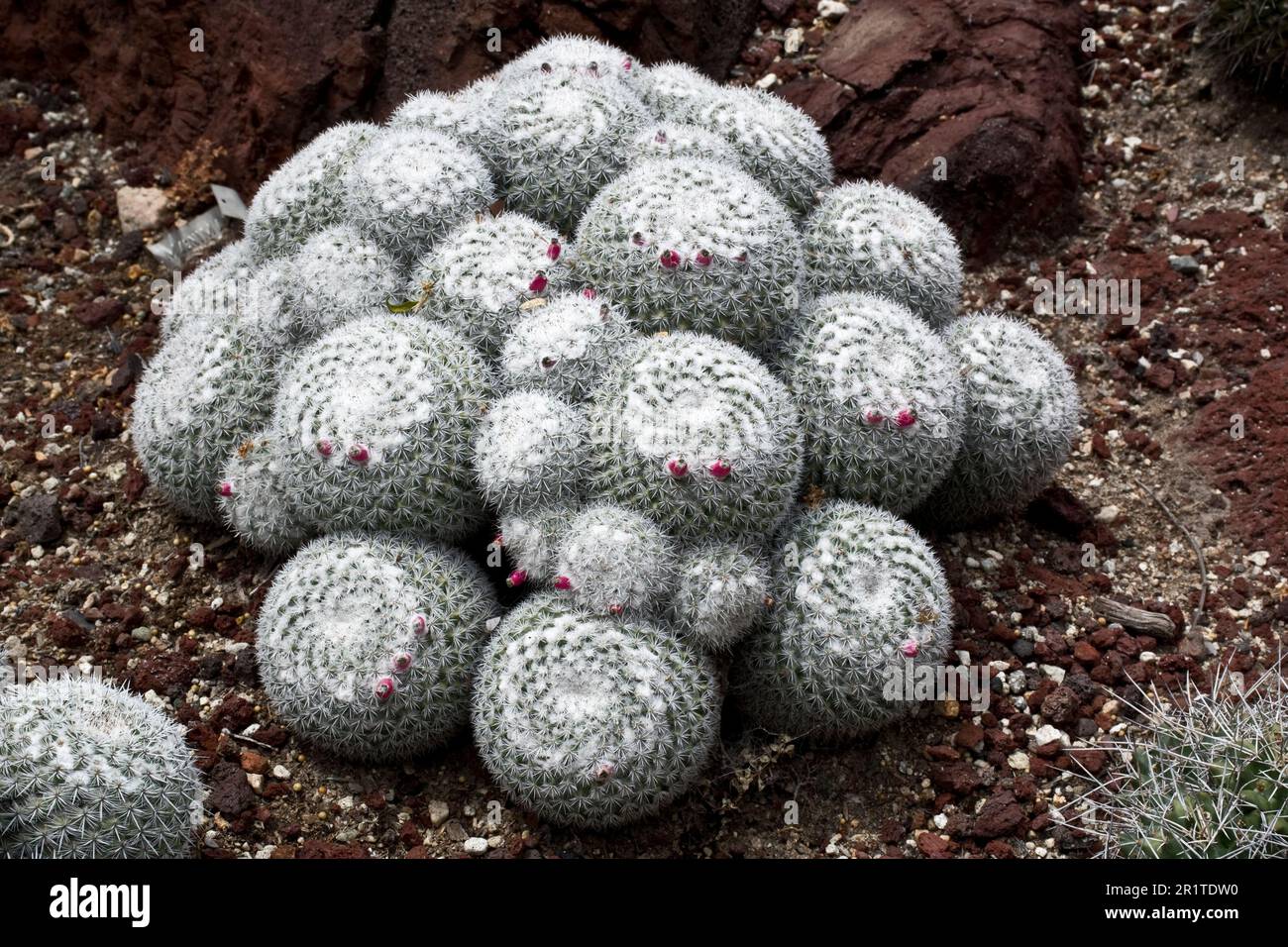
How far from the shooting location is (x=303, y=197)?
535 cm

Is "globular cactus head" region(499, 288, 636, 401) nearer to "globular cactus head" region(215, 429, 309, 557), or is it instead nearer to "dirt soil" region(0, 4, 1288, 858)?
"globular cactus head" region(215, 429, 309, 557)

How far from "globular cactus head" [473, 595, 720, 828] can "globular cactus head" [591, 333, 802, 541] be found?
1.36 ft

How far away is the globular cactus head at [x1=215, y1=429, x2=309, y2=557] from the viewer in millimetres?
4754

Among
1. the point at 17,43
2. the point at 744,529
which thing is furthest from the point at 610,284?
the point at 17,43

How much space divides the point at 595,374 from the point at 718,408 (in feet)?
1.59

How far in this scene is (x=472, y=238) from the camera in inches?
190

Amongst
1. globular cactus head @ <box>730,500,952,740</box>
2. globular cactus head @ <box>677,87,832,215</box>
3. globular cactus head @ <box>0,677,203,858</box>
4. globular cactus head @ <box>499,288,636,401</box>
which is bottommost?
globular cactus head @ <box>0,677,203,858</box>

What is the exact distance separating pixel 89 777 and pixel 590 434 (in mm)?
1784

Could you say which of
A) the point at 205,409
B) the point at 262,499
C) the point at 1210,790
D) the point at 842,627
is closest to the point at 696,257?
the point at 842,627

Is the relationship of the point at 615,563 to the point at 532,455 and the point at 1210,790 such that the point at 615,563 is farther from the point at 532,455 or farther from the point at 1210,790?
the point at 1210,790

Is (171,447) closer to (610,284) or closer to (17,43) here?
(610,284)

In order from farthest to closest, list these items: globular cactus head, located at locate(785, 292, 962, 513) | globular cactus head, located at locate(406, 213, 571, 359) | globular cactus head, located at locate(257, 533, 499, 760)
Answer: globular cactus head, located at locate(406, 213, 571, 359) → globular cactus head, located at locate(785, 292, 962, 513) → globular cactus head, located at locate(257, 533, 499, 760)

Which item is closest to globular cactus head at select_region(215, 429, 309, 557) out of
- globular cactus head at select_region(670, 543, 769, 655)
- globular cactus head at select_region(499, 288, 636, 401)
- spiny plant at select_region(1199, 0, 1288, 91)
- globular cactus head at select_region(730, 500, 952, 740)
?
globular cactus head at select_region(499, 288, 636, 401)

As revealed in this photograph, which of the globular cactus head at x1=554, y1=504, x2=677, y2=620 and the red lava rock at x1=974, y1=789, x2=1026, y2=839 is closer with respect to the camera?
the globular cactus head at x1=554, y1=504, x2=677, y2=620
